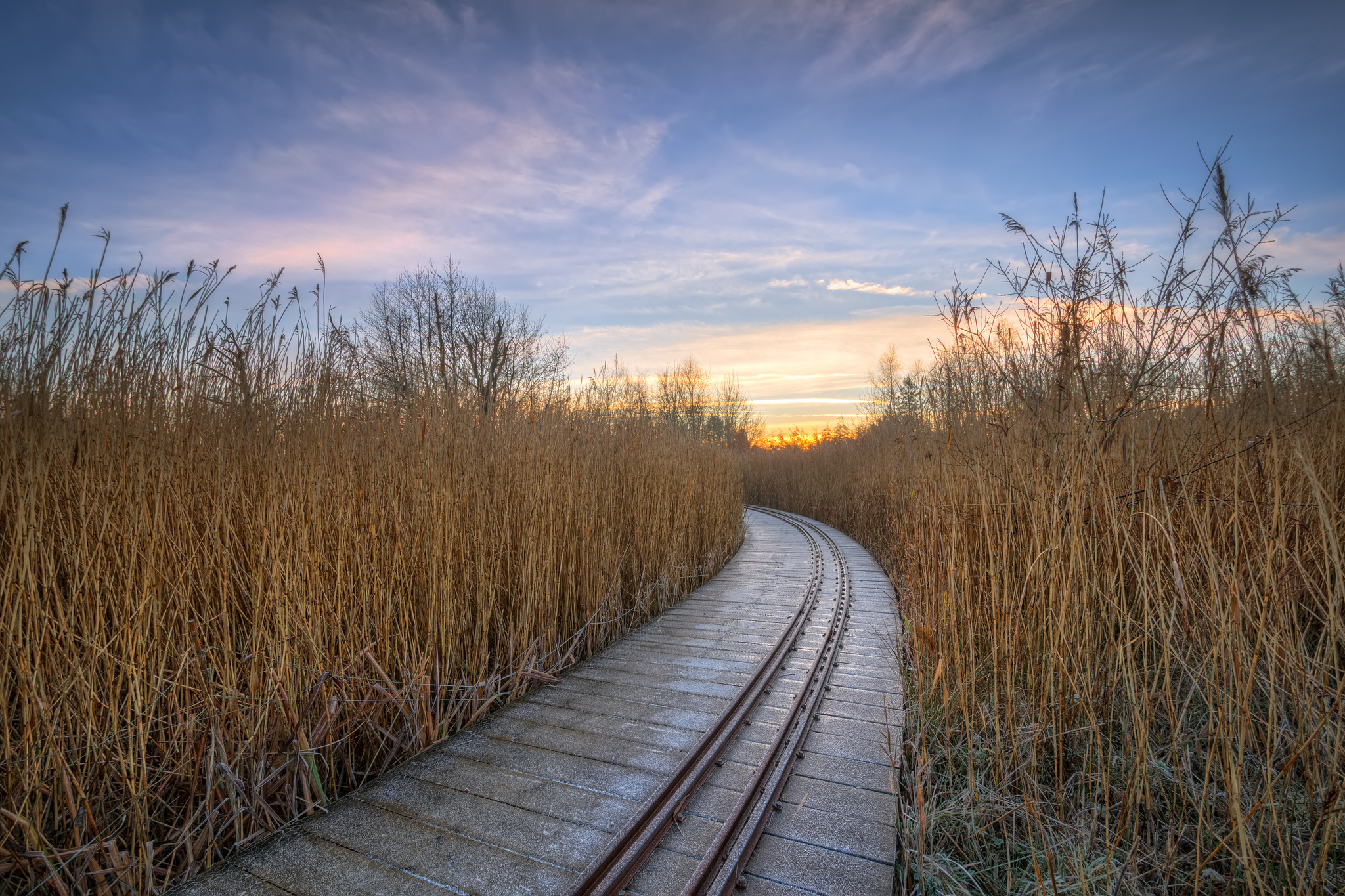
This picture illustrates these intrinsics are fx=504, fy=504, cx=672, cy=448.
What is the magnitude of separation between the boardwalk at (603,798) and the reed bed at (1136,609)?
0.88ft

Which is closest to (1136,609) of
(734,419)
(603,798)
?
(603,798)

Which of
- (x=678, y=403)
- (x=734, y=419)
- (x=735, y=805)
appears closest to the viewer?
(x=735, y=805)

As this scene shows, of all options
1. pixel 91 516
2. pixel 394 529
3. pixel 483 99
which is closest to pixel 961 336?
pixel 394 529

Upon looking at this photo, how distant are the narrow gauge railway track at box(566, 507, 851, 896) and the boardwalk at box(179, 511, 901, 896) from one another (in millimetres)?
39

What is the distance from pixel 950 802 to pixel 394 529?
274cm

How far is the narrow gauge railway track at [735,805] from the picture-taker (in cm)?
161

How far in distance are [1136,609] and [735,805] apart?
198 cm

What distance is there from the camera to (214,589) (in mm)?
2043

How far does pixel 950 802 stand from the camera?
2006 millimetres

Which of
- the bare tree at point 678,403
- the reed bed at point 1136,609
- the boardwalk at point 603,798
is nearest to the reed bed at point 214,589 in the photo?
the boardwalk at point 603,798

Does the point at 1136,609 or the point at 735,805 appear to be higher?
the point at 1136,609

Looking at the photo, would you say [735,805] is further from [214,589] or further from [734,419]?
[734,419]

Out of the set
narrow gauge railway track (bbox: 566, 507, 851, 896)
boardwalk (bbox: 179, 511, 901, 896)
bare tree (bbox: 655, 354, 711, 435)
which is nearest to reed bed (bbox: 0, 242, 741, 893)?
boardwalk (bbox: 179, 511, 901, 896)

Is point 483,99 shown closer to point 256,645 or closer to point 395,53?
point 395,53
